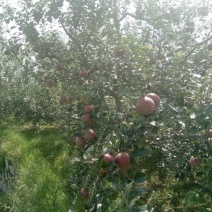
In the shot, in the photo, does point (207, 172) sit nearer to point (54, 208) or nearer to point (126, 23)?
point (54, 208)

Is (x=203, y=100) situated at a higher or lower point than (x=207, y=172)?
higher

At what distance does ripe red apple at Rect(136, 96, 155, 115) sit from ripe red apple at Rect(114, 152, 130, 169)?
0.23 meters

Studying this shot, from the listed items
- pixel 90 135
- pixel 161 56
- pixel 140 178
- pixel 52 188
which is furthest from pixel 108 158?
pixel 52 188

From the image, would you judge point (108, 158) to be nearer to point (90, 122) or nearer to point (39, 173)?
point (90, 122)

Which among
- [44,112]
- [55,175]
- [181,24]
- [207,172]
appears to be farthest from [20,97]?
[207,172]

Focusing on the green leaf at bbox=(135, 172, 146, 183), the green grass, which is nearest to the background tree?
the green leaf at bbox=(135, 172, 146, 183)

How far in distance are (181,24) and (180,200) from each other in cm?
200

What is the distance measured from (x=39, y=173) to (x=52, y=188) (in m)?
0.49

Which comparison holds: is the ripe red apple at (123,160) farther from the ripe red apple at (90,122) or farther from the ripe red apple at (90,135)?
the ripe red apple at (90,122)

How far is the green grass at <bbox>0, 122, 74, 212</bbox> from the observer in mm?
3148

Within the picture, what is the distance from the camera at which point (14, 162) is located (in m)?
4.72

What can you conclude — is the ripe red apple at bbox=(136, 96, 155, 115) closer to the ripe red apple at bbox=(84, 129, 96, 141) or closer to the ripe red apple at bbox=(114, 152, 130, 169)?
the ripe red apple at bbox=(114, 152, 130, 169)

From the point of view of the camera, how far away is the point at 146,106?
60.7 inches

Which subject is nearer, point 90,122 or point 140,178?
point 140,178
